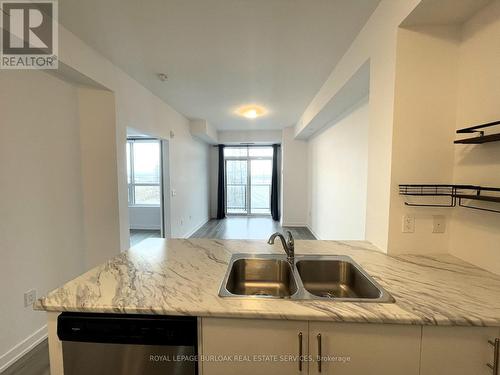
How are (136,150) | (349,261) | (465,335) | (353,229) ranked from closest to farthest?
(465,335) → (349,261) → (353,229) → (136,150)

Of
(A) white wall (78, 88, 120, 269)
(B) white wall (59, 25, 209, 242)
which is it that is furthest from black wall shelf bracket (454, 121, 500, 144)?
(A) white wall (78, 88, 120, 269)

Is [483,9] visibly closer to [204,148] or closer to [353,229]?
[353,229]

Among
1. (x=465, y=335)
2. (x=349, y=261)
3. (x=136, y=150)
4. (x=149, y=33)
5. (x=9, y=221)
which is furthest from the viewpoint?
(x=136, y=150)

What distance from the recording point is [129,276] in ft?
4.28

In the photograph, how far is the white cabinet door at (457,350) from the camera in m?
0.94

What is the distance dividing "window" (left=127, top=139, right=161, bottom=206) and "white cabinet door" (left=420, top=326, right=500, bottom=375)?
20.7 ft

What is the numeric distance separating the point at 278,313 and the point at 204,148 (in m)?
6.36

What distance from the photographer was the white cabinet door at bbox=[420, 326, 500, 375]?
939mm

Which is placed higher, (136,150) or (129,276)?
(136,150)

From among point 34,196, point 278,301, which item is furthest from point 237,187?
A: point 278,301

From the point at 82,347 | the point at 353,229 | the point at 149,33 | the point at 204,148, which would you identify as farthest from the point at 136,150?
the point at 82,347

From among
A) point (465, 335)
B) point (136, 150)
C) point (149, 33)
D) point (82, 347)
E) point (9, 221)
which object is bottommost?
point (82, 347)

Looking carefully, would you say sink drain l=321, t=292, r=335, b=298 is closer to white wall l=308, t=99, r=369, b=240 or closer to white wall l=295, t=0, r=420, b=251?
white wall l=295, t=0, r=420, b=251

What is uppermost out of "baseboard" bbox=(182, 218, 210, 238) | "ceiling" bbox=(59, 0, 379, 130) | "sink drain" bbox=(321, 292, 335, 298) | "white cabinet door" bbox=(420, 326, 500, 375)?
"ceiling" bbox=(59, 0, 379, 130)
